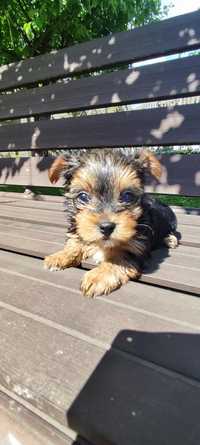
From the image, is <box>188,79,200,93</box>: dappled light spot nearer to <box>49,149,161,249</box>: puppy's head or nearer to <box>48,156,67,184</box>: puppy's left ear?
<box>49,149,161,249</box>: puppy's head

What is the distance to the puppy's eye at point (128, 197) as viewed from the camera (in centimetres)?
236

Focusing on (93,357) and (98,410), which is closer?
(98,410)

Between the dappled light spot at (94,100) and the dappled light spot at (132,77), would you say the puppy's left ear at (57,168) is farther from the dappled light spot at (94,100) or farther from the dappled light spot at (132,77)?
the dappled light spot at (94,100)

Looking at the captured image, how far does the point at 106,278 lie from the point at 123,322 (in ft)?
1.47

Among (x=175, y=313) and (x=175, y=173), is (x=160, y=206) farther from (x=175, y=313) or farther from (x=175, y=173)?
(x=175, y=313)

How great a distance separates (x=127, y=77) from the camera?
14.5 ft

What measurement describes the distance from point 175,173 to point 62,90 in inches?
83.1

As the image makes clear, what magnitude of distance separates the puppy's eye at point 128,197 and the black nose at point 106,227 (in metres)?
0.27

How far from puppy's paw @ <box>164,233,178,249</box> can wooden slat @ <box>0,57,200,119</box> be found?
→ 1939 mm

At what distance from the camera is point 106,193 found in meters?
2.32

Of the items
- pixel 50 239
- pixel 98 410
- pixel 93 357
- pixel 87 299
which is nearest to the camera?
pixel 98 410

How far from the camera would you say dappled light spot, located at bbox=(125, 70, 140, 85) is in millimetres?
4339

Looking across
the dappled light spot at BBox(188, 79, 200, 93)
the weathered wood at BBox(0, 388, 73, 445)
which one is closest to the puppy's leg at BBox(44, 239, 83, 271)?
the weathered wood at BBox(0, 388, 73, 445)

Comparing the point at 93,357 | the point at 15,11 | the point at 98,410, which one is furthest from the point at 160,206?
the point at 15,11
